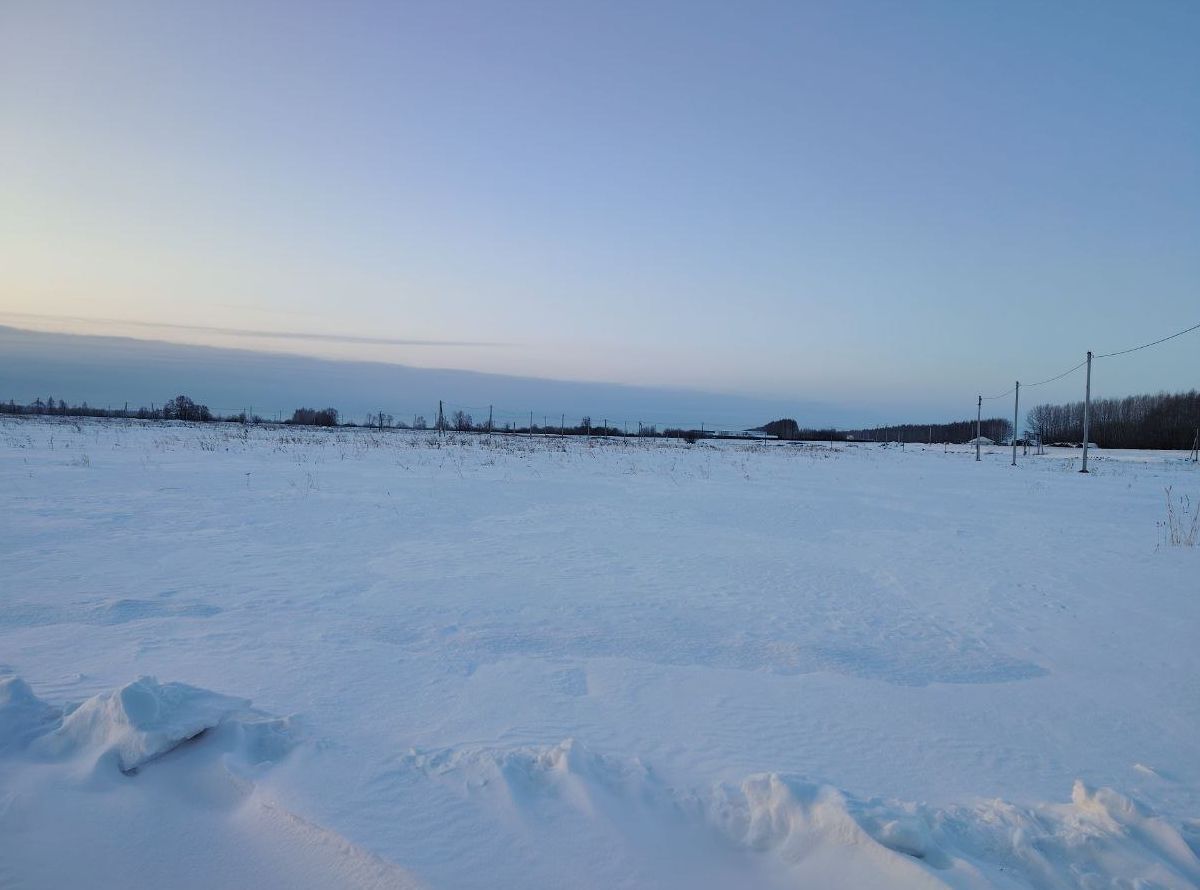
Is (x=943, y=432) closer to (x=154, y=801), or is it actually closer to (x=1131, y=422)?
(x=1131, y=422)

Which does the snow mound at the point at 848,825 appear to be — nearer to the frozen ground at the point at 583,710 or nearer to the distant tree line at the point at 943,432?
the frozen ground at the point at 583,710

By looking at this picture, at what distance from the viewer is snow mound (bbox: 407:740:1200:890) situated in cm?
245

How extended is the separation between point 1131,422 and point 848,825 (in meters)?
95.6

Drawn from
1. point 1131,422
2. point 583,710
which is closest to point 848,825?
point 583,710

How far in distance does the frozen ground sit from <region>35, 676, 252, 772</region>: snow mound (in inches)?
0.6

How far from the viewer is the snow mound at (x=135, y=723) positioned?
3016 millimetres

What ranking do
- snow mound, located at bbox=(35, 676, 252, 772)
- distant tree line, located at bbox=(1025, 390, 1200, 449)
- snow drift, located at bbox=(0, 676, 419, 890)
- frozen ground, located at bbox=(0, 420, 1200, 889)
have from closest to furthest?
snow drift, located at bbox=(0, 676, 419, 890) < frozen ground, located at bbox=(0, 420, 1200, 889) < snow mound, located at bbox=(35, 676, 252, 772) < distant tree line, located at bbox=(1025, 390, 1200, 449)

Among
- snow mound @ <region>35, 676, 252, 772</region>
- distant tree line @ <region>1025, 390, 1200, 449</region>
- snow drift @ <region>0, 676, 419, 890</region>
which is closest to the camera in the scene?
snow drift @ <region>0, 676, 419, 890</region>

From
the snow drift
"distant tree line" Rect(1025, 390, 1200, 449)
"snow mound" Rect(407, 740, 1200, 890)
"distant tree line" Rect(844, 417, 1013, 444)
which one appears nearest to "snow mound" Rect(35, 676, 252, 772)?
the snow drift

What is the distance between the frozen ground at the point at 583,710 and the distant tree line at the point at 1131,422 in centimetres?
6284

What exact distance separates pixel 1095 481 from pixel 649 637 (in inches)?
856

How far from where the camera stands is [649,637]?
511 cm

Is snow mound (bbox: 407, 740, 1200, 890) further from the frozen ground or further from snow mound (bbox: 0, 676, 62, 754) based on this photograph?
snow mound (bbox: 0, 676, 62, 754)

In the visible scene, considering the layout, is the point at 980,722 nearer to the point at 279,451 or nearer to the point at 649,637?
the point at 649,637
